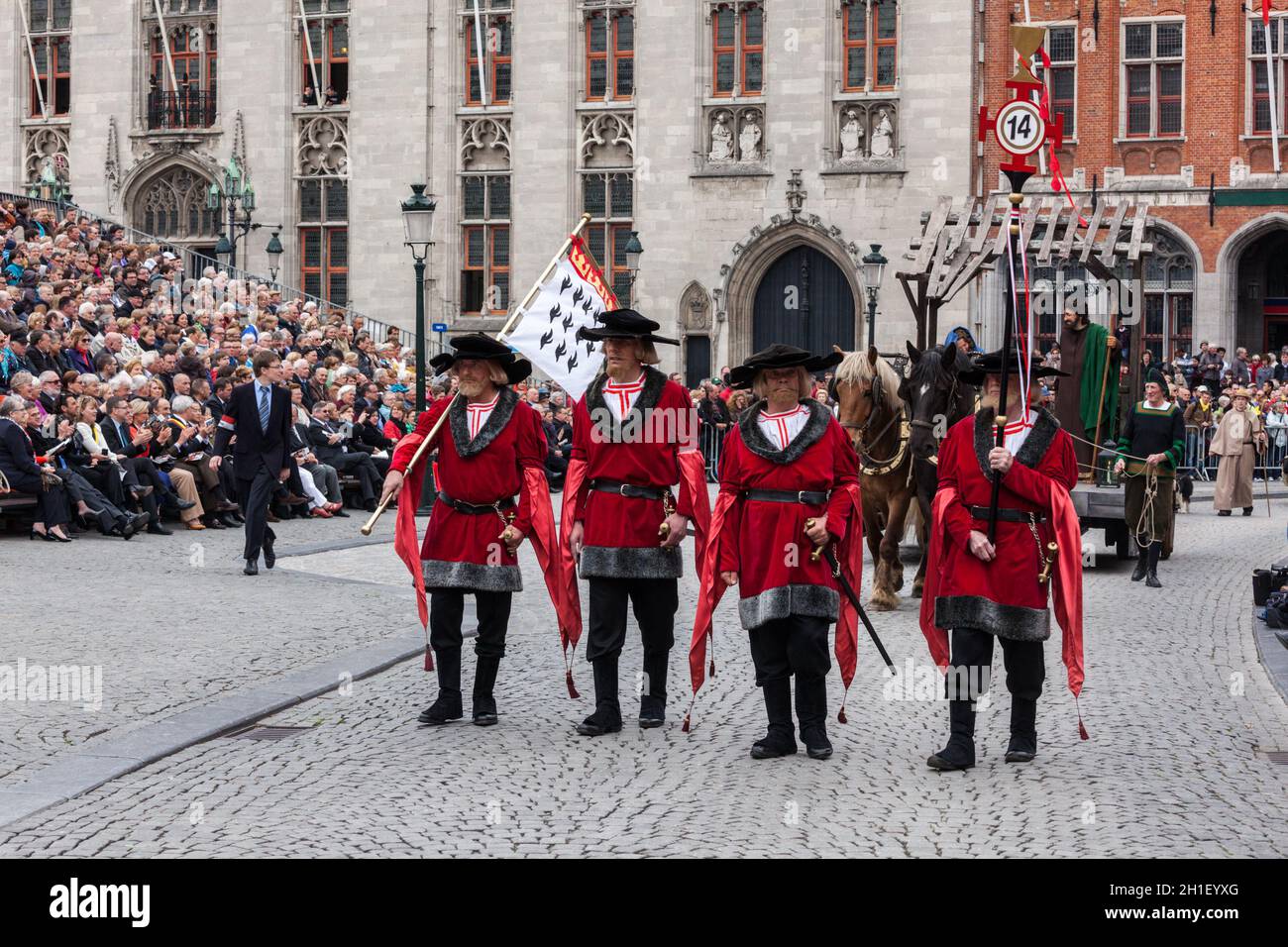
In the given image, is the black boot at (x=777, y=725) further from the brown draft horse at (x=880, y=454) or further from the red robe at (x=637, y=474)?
the brown draft horse at (x=880, y=454)

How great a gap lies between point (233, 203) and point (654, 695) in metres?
27.7

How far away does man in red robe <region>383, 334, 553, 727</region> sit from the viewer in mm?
8555

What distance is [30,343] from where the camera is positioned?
62.0 feet

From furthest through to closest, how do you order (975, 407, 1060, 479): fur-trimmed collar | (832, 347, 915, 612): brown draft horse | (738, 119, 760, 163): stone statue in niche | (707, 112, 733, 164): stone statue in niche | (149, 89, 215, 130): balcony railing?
(149, 89, 215, 130): balcony railing
(707, 112, 733, 164): stone statue in niche
(738, 119, 760, 163): stone statue in niche
(832, 347, 915, 612): brown draft horse
(975, 407, 1060, 479): fur-trimmed collar

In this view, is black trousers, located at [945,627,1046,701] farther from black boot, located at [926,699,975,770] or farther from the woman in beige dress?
the woman in beige dress

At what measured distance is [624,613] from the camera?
8602mm

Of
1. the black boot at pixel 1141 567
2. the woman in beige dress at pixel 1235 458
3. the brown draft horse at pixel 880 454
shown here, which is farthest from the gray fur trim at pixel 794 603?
the woman in beige dress at pixel 1235 458

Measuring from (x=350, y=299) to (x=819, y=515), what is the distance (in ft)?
98.9

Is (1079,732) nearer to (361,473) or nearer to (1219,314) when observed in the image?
(361,473)

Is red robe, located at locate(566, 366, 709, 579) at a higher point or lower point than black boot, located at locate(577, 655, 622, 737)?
higher

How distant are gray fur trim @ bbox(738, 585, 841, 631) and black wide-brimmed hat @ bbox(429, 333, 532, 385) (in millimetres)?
1615

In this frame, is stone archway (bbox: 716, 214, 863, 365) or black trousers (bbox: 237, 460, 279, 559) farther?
stone archway (bbox: 716, 214, 863, 365)

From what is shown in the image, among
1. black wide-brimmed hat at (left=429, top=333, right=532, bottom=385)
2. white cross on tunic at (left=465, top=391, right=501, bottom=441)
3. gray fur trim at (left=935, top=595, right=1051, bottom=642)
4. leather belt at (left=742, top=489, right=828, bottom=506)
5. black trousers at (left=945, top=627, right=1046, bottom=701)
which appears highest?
black wide-brimmed hat at (left=429, top=333, right=532, bottom=385)

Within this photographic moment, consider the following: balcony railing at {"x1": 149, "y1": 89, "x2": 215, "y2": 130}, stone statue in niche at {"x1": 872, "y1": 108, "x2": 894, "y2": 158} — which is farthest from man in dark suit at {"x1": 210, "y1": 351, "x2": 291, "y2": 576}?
balcony railing at {"x1": 149, "y1": 89, "x2": 215, "y2": 130}
